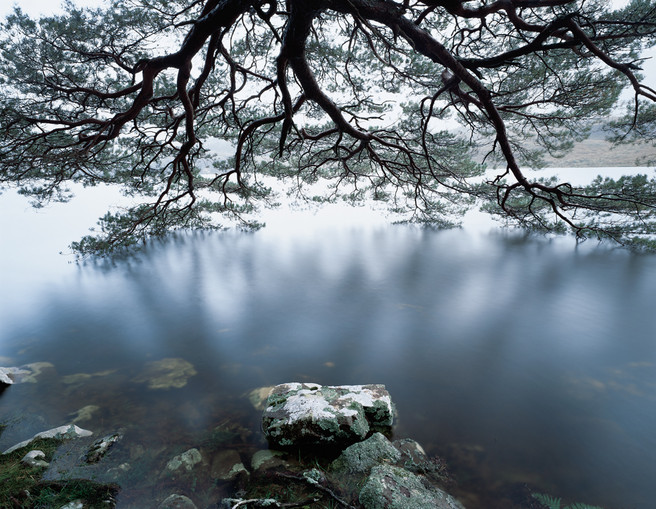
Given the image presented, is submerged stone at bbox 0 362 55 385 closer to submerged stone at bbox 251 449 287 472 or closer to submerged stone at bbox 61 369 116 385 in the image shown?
submerged stone at bbox 61 369 116 385

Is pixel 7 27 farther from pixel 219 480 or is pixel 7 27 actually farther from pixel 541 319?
pixel 541 319

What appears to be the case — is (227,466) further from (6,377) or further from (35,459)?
(6,377)

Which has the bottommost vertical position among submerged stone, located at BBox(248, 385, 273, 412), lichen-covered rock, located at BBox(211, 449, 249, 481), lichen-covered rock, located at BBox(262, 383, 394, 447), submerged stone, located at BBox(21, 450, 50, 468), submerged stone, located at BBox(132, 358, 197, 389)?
submerged stone, located at BBox(132, 358, 197, 389)

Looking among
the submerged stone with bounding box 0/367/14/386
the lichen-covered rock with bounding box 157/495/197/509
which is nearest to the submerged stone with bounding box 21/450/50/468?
the lichen-covered rock with bounding box 157/495/197/509

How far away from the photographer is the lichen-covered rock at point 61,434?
254cm

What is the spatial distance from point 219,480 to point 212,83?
4.93m

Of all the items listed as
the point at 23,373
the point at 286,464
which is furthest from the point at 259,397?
the point at 23,373

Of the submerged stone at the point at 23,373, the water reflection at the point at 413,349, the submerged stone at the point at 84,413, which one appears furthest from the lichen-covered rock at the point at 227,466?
the submerged stone at the point at 23,373

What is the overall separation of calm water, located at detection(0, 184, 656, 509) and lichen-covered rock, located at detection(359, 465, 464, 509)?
0.38 metres

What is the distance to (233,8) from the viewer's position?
1.95m

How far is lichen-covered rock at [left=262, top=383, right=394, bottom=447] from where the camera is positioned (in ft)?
8.14

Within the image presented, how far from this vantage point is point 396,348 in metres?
4.70

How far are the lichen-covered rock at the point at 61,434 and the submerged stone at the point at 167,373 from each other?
2.79 ft

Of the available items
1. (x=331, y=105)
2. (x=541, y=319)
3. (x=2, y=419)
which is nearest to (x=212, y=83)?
(x=331, y=105)
